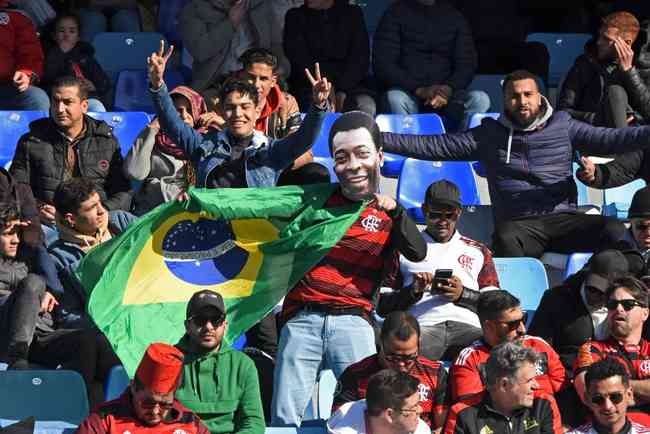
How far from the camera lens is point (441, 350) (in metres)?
8.91

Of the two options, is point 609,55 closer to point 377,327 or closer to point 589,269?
point 589,269

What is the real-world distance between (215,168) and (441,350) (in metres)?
1.47

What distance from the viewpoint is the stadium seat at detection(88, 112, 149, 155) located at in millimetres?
11297

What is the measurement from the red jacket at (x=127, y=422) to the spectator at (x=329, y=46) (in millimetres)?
4451

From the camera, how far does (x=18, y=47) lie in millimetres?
11859

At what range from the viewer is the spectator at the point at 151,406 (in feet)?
24.7

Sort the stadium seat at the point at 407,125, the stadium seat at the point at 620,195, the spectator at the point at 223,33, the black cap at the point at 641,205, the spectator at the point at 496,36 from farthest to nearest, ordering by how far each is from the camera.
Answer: the spectator at the point at 496,36, the spectator at the point at 223,33, the stadium seat at the point at 407,125, the stadium seat at the point at 620,195, the black cap at the point at 641,205

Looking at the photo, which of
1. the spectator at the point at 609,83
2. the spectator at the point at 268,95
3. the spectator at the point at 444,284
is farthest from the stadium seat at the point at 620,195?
the spectator at the point at 444,284

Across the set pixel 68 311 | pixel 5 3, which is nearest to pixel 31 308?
pixel 68 311

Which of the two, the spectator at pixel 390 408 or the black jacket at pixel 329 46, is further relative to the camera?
the black jacket at pixel 329 46

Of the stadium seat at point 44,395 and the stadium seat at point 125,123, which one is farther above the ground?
the stadium seat at point 125,123

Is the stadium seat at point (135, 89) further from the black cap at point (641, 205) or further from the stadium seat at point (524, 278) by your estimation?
the black cap at point (641, 205)

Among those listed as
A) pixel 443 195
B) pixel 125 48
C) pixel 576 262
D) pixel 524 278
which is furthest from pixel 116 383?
pixel 125 48

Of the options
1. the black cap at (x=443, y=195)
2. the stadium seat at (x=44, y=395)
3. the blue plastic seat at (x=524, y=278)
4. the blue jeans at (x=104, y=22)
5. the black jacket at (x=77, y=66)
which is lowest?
the stadium seat at (x=44, y=395)
